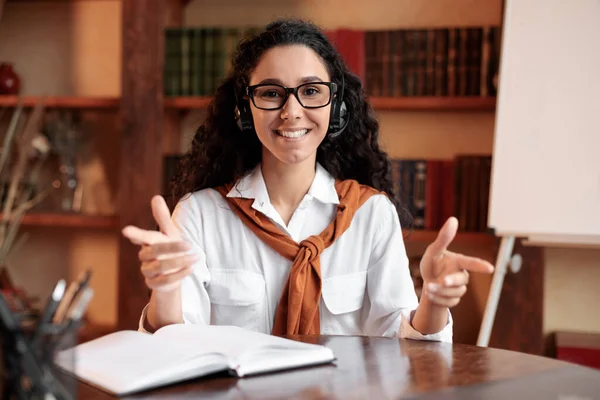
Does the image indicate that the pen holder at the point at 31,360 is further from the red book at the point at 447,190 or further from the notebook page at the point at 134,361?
the red book at the point at 447,190

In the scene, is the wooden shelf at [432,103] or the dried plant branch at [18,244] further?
the dried plant branch at [18,244]

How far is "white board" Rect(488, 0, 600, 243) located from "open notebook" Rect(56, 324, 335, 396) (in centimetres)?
144

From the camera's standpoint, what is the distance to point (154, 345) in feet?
3.67

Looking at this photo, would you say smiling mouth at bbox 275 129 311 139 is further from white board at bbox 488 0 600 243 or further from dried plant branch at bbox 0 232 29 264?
dried plant branch at bbox 0 232 29 264

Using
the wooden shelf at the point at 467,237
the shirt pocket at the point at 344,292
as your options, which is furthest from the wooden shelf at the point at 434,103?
the shirt pocket at the point at 344,292

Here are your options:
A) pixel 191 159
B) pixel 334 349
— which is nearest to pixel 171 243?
pixel 334 349

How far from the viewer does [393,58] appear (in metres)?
2.77

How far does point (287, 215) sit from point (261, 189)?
85 mm

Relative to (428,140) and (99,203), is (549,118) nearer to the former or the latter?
(428,140)

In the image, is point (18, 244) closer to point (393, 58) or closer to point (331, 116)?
point (393, 58)

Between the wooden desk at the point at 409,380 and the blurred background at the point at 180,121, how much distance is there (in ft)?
4.88

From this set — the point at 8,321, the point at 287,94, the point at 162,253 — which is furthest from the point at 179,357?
the point at 287,94

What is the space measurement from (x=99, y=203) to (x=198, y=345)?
2252 mm

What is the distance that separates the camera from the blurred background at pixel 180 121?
2.74m
